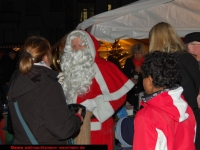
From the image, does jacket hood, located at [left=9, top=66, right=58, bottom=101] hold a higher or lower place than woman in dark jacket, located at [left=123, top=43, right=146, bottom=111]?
higher

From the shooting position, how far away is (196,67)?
3393mm

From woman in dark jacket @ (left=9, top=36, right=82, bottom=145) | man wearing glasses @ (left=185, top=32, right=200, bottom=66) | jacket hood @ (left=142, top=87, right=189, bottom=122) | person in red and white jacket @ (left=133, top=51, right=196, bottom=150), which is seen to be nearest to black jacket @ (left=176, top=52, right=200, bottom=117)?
man wearing glasses @ (left=185, top=32, right=200, bottom=66)

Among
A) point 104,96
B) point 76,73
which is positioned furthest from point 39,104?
point 76,73

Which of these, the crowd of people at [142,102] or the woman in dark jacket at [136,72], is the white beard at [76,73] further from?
the woman in dark jacket at [136,72]

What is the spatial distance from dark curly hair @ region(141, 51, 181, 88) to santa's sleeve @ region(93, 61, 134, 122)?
66.9 inches

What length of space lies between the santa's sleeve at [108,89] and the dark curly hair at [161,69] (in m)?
1.70

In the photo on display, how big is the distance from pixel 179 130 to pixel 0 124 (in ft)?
14.8

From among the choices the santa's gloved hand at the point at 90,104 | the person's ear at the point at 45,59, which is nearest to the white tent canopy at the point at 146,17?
the santa's gloved hand at the point at 90,104

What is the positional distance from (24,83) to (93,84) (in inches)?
64.2

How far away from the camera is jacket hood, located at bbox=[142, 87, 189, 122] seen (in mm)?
2504

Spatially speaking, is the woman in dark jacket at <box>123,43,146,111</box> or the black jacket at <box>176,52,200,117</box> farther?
the woman in dark jacket at <box>123,43,146,111</box>

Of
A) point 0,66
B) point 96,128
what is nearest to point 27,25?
point 0,66

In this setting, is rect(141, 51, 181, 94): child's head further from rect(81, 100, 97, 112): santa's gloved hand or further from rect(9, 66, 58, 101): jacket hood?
rect(81, 100, 97, 112): santa's gloved hand

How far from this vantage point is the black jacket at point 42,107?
275 cm
